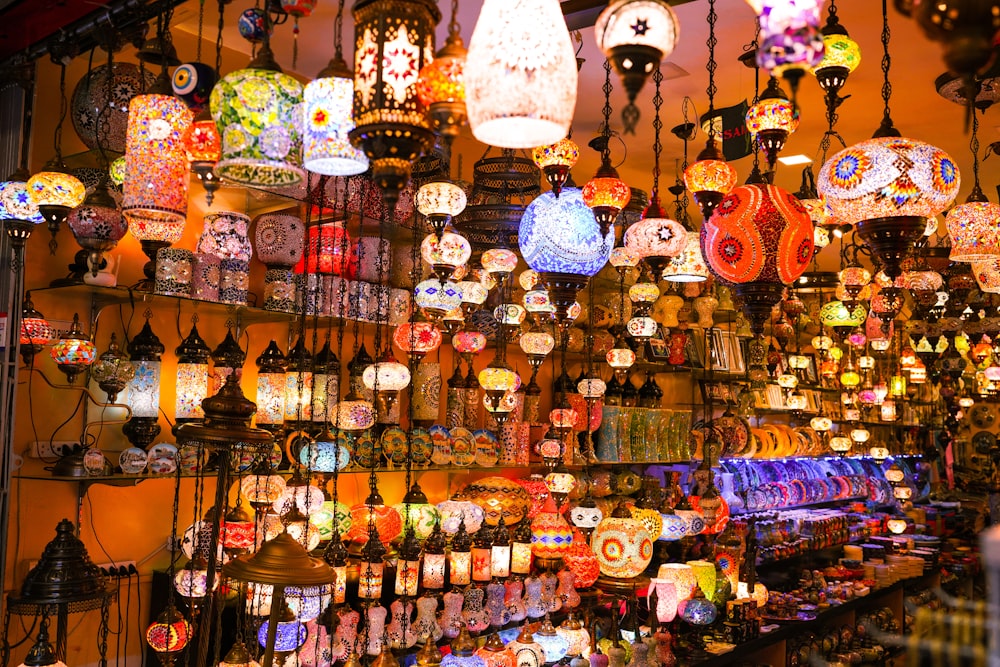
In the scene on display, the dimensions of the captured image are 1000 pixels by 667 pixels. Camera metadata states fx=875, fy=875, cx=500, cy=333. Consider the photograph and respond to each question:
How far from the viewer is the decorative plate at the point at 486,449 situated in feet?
13.8

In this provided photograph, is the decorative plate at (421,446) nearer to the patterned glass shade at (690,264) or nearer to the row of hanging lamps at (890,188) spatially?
the patterned glass shade at (690,264)

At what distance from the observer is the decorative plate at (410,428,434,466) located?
12.8 feet

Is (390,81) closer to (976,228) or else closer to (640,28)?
(640,28)

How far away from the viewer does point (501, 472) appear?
16.3 ft

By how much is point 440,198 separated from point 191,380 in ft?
4.09

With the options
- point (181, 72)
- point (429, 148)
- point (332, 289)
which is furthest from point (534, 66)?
point (332, 289)

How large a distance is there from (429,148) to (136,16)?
158 cm

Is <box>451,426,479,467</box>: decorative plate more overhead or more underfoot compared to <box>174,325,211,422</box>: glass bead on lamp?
more underfoot

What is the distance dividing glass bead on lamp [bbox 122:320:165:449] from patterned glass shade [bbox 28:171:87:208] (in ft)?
2.42

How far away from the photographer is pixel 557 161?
2387mm

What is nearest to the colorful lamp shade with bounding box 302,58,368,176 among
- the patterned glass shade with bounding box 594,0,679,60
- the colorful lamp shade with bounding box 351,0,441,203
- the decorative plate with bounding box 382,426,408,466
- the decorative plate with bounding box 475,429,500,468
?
the colorful lamp shade with bounding box 351,0,441,203

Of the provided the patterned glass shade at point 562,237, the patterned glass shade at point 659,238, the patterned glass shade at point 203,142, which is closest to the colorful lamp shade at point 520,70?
the patterned glass shade at point 203,142

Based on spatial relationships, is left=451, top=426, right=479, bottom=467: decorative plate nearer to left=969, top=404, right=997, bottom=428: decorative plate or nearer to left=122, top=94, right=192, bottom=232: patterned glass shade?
left=122, top=94, right=192, bottom=232: patterned glass shade

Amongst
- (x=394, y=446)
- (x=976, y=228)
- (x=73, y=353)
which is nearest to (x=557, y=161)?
(x=976, y=228)
